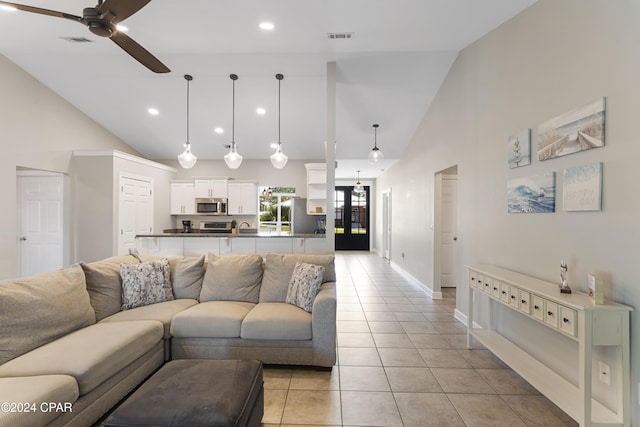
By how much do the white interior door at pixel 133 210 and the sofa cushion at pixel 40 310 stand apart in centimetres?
333

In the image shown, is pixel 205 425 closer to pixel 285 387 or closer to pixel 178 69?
pixel 285 387

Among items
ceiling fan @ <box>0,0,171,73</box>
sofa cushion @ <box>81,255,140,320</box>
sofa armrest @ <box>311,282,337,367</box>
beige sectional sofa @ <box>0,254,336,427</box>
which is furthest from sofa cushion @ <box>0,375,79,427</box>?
ceiling fan @ <box>0,0,171,73</box>

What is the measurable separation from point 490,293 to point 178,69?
492 centimetres

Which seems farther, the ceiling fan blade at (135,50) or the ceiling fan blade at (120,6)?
the ceiling fan blade at (135,50)

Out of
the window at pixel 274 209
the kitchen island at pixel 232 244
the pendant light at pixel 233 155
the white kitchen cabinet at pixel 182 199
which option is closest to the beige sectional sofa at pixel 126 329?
the kitchen island at pixel 232 244

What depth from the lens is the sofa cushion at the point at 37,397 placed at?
141cm

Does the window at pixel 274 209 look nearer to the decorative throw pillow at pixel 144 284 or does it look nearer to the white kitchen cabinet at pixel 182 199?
the white kitchen cabinet at pixel 182 199

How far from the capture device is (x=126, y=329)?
7.61 feet

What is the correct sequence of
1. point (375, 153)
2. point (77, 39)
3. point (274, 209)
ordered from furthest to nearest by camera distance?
1. point (274, 209)
2. point (375, 153)
3. point (77, 39)

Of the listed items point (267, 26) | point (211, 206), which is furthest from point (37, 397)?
point (211, 206)

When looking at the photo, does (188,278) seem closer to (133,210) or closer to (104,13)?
(104,13)

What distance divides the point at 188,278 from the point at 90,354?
1.37 m

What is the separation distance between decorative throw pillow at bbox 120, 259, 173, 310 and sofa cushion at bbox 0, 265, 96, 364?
0.40 metres

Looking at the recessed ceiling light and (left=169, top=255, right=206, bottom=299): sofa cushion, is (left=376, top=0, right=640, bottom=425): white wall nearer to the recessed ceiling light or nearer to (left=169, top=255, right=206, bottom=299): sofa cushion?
the recessed ceiling light
